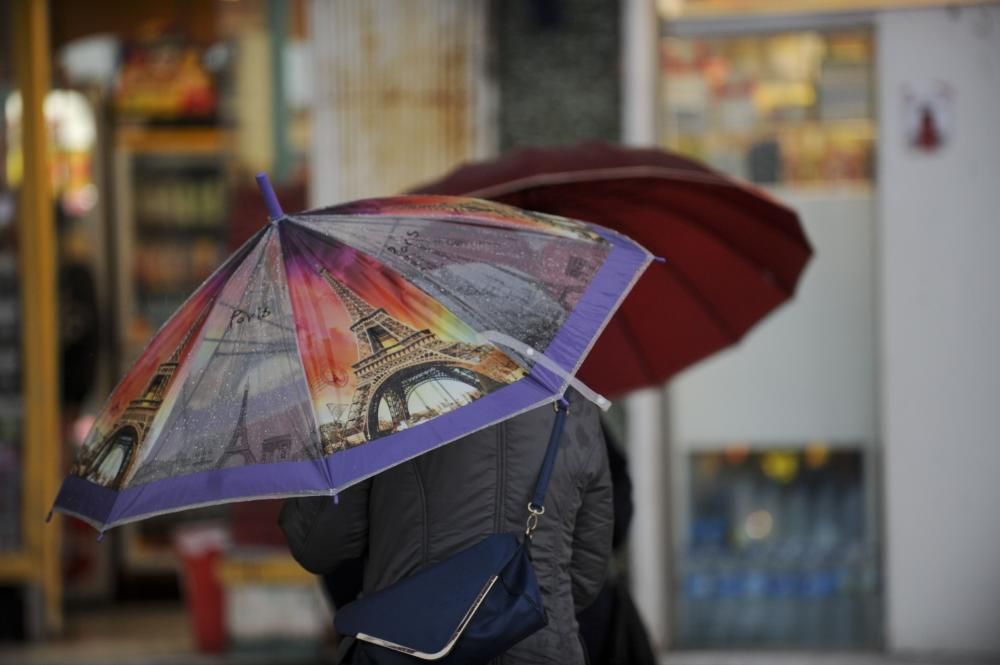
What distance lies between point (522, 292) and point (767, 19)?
12.7 ft

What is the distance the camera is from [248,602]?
6559 mm

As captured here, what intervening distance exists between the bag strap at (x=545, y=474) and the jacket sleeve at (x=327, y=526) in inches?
13.7

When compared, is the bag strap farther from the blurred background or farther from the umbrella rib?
the blurred background

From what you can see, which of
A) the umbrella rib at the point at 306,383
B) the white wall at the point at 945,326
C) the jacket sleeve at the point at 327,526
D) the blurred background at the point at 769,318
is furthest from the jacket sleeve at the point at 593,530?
the white wall at the point at 945,326

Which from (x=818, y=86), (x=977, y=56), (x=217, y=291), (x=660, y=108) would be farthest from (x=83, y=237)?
(x=217, y=291)

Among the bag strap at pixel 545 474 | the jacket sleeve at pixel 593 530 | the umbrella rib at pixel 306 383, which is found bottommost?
the jacket sleeve at pixel 593 530

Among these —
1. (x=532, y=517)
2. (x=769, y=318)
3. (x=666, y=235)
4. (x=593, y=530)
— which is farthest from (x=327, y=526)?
(x=769, y=318)

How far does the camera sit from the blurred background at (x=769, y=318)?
624 cm

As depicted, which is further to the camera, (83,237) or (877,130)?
(83,237)

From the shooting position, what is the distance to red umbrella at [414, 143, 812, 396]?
3.94m

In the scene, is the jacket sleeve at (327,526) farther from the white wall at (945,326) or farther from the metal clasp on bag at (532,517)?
the white wall at (945,326)

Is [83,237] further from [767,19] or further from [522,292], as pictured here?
[522,292]

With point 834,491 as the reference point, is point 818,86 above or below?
above

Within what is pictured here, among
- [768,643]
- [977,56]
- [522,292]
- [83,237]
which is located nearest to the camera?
[522,292]
